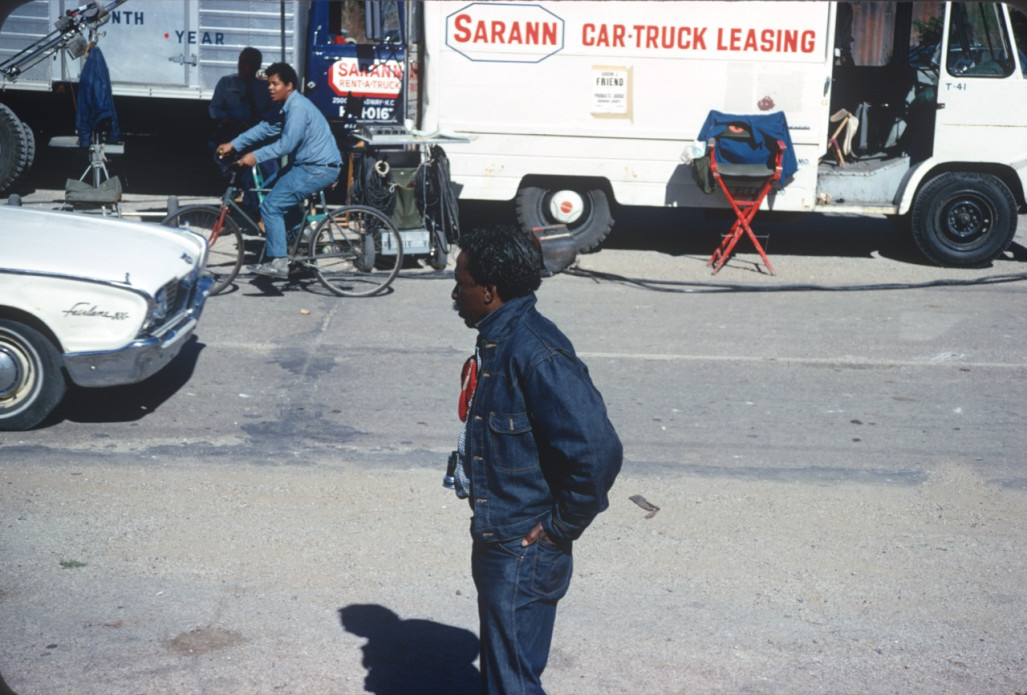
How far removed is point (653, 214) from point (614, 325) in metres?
6.27

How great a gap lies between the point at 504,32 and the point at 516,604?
9728 mm

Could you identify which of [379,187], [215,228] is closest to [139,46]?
[379,187]

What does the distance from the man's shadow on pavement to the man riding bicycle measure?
573 cm

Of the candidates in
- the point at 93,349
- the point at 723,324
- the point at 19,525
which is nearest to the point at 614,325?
the point at 723,324

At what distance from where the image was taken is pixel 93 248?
6777 mm

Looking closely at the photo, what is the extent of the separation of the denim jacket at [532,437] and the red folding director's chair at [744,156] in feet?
29.0

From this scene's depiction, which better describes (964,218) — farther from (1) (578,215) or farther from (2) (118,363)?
(2) (118,363)

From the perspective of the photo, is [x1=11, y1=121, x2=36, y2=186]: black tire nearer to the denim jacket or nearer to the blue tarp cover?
the blue tarp cover

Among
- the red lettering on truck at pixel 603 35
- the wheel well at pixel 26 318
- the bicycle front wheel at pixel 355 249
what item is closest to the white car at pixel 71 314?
the wheel well at pixel 26 318

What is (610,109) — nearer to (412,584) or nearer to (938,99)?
(938,99)

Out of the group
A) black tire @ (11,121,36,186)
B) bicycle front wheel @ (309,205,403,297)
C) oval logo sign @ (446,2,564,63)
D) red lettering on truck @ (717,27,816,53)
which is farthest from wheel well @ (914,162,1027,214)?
black tire @ (11,121,36,186)

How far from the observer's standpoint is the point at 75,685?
4.11 metres

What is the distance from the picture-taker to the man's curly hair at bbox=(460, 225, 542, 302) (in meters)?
3.27

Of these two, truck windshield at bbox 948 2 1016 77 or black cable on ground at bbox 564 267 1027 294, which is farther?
truck windshield at bbox 948 2 1016 77
